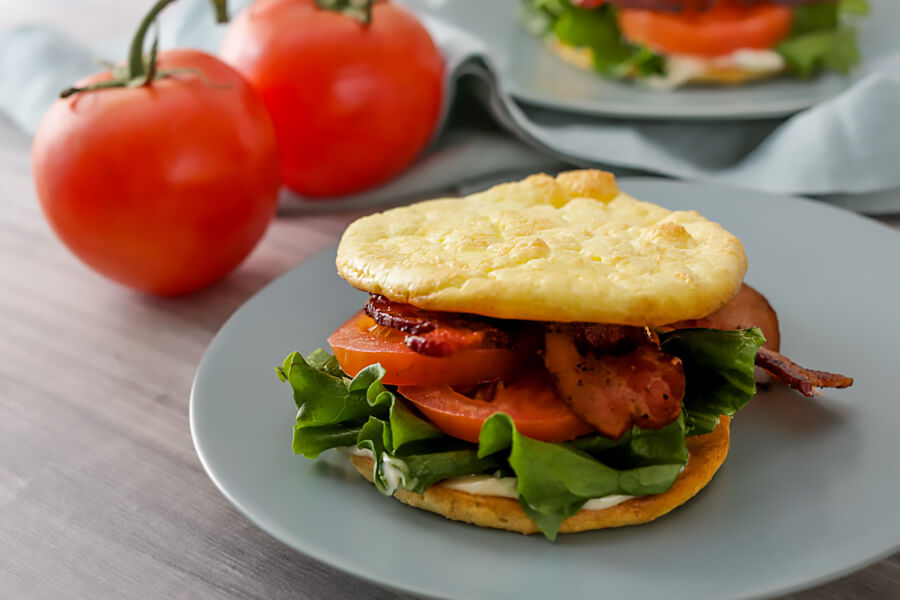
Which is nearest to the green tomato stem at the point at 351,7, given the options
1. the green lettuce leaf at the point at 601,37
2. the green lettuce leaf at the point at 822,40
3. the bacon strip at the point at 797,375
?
the green lettuce leaf at the point at 601,37

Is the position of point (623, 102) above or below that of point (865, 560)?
below

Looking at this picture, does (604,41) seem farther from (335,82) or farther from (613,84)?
(335,82)

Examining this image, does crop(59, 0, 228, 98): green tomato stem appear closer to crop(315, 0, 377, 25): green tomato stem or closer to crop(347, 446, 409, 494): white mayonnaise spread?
crop(315, 0, 377, 25): green tomato stem

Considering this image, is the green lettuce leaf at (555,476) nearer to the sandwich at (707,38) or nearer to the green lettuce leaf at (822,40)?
the sandwich at (707,38)

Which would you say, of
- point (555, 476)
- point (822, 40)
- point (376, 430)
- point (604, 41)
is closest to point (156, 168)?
point (376, 430)

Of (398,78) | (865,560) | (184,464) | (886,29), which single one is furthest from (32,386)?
(886,29)

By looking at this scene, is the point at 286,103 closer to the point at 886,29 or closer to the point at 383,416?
the point at 383,416

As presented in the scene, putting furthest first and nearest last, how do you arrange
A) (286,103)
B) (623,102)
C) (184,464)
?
1. (623,102)
2. (286,103)
3. (184,464)
